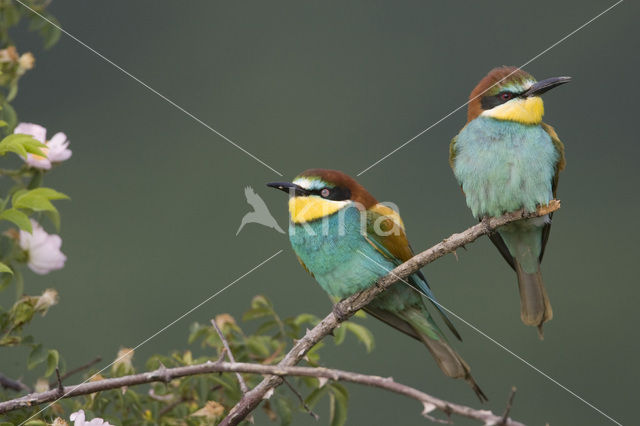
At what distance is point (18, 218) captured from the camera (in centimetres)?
125

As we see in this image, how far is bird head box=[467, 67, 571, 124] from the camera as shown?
1565 mm

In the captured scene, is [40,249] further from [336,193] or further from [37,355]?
[336,193]

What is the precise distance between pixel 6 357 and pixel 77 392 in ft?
2.02

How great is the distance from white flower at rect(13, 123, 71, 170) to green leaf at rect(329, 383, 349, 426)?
63 cm

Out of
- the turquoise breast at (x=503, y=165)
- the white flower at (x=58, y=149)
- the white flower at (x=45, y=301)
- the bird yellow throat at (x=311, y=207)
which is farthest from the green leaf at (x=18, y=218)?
the turquoise breast at (x=503, y=165)

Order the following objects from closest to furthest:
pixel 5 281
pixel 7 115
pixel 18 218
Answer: pixel 18 218 → pixel 5 281 → pixel 7 115

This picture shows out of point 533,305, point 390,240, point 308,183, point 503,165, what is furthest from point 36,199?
point 533,305

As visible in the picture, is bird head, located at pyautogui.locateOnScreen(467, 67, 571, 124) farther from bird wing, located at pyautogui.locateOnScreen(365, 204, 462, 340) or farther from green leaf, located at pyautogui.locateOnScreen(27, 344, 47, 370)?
green leaf, located at pyautogui.locateOnScreen(27, 344, 47, 370)

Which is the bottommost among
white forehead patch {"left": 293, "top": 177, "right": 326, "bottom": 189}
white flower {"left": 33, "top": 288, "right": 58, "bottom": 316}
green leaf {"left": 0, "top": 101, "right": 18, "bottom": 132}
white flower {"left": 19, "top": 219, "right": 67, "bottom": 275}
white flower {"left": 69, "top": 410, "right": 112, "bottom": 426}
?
white flower {"left": 69, "top": 410, "right": 112, "bottom": 426}

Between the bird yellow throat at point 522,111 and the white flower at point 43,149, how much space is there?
2.65 feet

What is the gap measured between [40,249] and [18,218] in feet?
0.65

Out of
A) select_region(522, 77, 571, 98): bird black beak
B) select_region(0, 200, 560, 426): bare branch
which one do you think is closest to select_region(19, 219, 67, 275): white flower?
select_region(0, 200, 560, 426): bare branch

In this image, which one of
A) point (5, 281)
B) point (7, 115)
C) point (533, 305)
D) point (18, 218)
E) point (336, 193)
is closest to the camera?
point (18, 218)

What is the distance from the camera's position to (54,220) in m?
1.43
